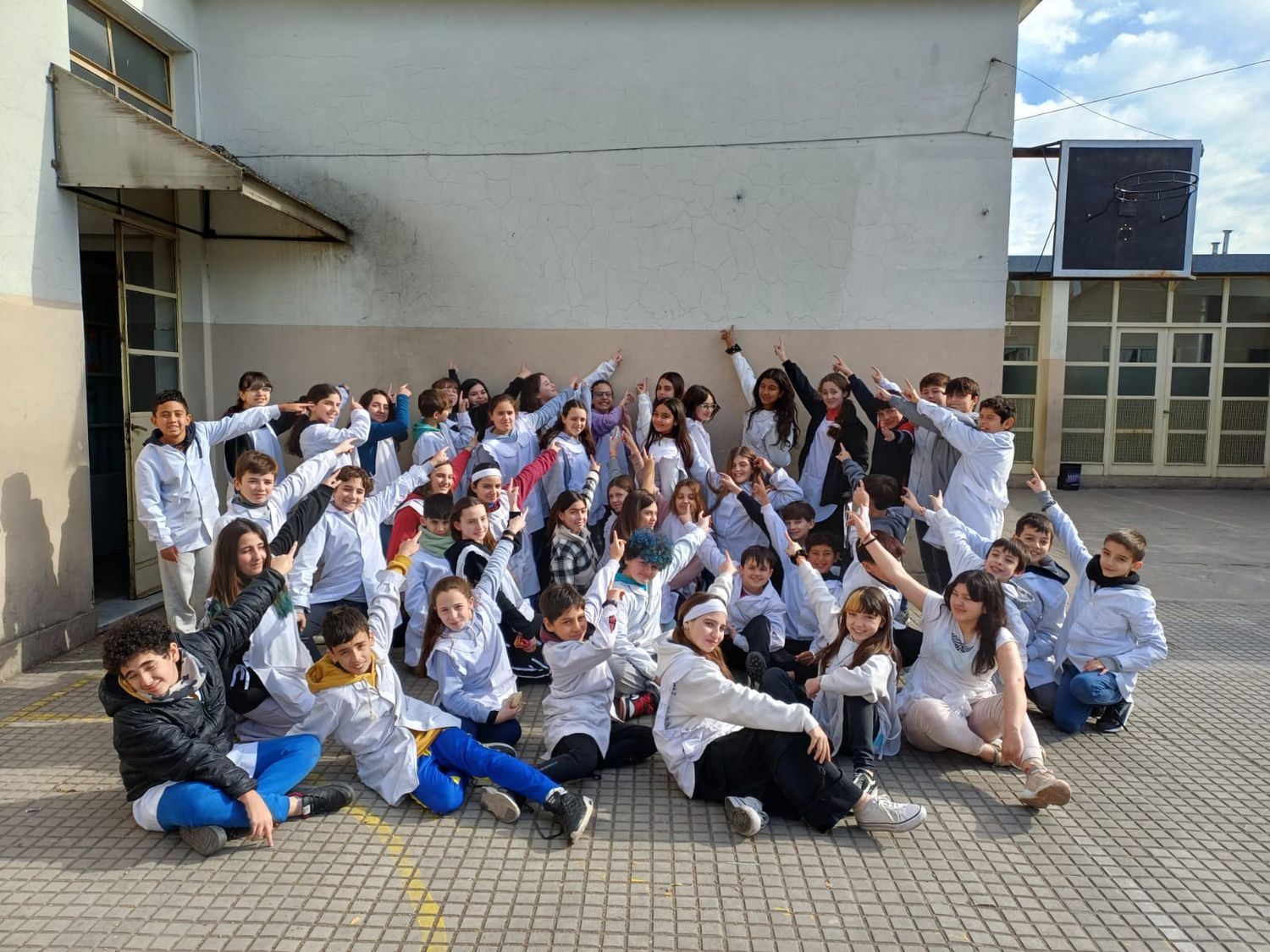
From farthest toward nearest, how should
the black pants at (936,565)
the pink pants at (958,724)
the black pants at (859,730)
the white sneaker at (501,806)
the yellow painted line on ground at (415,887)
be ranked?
1. the black pants at (936,565)
2. the pink pants at (958,724)
3. the black pants at (859,730)
4. the white sneaker at (501,806)
5. the yellow painted line on ground at (415,887)

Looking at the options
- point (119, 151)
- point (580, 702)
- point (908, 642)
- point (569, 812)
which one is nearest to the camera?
point (569, 812)

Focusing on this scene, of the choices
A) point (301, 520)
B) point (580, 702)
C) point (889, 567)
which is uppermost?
point (301, 520)

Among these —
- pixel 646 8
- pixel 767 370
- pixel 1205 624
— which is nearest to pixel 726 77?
pixel 646 8

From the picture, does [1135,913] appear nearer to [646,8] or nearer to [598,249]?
[598,249]

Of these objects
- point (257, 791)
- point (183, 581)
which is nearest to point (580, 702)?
point (257, 791)

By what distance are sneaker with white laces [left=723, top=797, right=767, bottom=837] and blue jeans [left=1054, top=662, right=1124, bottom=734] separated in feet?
6.20

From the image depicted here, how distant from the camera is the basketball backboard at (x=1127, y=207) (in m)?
7.45

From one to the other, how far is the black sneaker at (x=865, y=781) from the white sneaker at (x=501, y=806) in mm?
1313

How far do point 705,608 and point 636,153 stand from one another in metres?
4.92

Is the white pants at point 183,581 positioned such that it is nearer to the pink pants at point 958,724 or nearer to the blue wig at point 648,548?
the blue wig at point 648,548

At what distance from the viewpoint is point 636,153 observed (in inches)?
278

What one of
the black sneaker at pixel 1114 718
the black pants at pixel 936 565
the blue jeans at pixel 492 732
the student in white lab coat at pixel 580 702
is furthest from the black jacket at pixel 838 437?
the blue jeans at pixel 492 732

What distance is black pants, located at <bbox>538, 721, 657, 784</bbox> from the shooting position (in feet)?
11.5

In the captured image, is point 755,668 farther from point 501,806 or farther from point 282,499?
point 282,499
